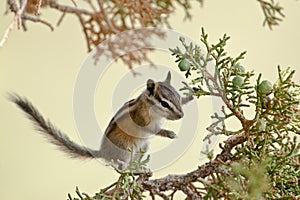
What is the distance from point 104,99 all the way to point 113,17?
0.68 ft

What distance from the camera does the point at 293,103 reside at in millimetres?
517

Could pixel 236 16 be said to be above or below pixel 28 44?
above

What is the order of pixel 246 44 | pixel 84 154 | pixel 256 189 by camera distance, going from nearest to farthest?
pixel 256 189
pixel 84 154
pixel 246 44

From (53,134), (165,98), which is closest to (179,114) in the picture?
(165,98)

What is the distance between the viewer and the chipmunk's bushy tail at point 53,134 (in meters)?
0.72

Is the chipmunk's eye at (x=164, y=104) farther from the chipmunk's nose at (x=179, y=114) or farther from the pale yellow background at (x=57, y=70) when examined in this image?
the pale yellow background at (x=57, y=70)

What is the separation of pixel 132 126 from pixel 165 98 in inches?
4.1

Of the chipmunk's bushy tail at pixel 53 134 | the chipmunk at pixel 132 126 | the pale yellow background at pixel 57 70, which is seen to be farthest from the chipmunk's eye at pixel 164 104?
the pale yellow background at pixel 57 70

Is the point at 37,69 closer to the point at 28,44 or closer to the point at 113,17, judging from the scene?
the point at 28,44

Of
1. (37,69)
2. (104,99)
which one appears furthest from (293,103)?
(37,69)

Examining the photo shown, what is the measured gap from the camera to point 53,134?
Answer: 2.55 feet

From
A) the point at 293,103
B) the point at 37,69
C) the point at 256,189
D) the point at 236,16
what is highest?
the point at 236,16

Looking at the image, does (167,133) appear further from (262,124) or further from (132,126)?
(262,124)

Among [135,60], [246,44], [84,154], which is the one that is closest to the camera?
[84,154]
